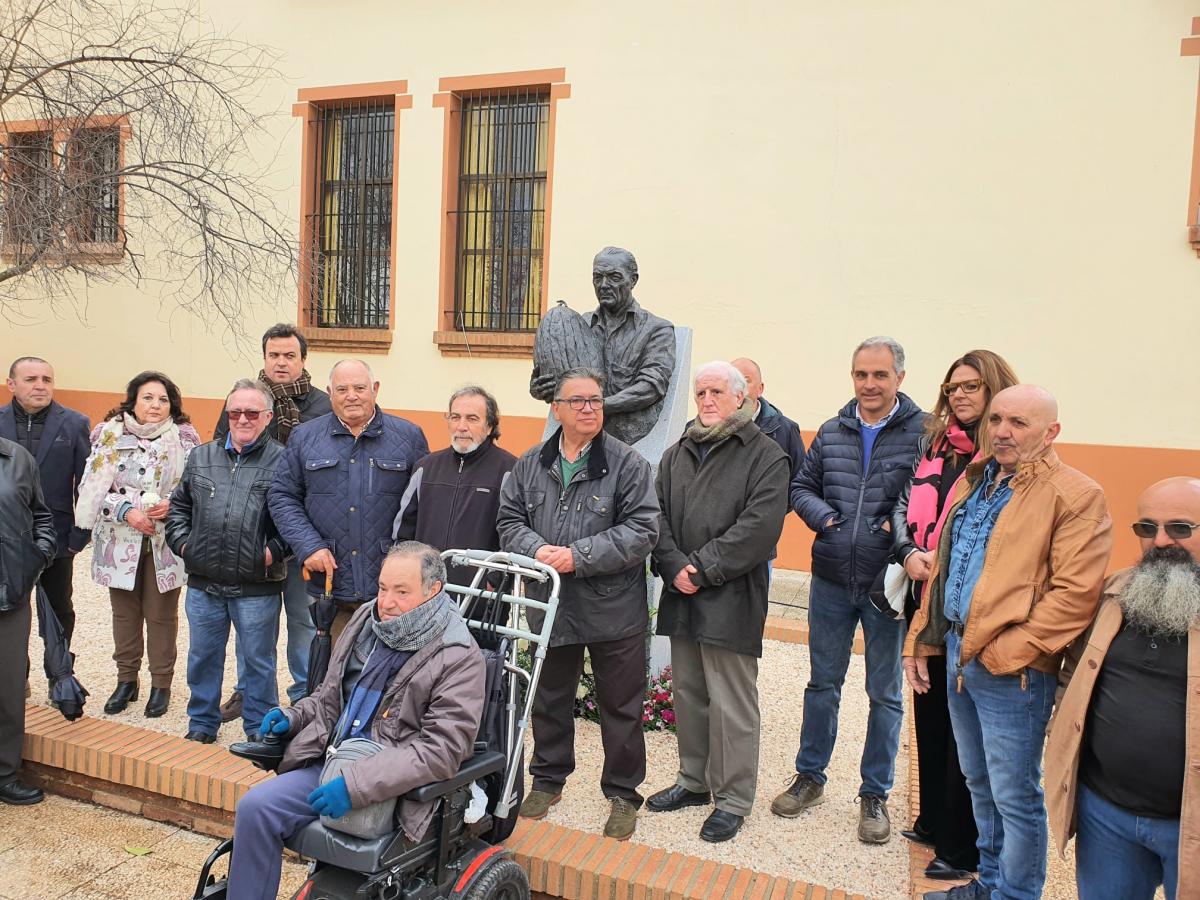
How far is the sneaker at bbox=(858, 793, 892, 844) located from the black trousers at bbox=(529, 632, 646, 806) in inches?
35.7

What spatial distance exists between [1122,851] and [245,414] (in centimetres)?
375

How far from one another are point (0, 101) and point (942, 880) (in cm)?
671

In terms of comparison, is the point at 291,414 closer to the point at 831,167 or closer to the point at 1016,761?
the point at 1016,761

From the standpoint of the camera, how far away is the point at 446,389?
31.7ft

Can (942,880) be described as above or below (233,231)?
below

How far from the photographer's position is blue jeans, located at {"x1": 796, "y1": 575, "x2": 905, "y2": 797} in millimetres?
3730

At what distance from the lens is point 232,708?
15.9 ft

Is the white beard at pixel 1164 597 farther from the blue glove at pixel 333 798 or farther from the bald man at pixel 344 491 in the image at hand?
the bald man at pixel 344 491

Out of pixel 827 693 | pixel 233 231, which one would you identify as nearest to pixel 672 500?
pixel 827 693

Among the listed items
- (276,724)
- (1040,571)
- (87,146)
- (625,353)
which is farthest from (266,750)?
(87,146)

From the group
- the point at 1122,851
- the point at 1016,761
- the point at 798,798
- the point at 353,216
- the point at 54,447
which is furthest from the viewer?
the point at 353,216

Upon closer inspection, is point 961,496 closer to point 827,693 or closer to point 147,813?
point 827,693

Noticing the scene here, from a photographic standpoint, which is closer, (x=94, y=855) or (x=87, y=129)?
(x=94, y=855)

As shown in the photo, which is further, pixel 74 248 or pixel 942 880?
pixel 74 248
